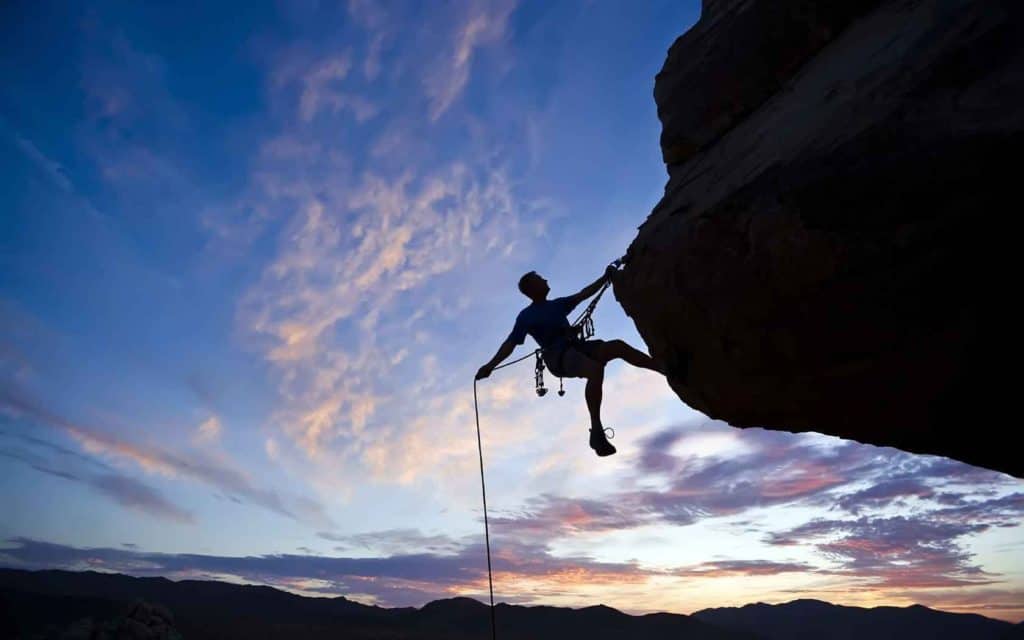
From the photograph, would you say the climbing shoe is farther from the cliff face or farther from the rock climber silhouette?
the cliff face

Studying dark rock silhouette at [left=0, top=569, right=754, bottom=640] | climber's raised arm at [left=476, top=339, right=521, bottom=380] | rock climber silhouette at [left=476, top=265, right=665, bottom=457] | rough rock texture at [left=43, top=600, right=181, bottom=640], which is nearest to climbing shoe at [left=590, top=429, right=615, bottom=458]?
rock climber silhouette at [left=476, top=265, right=665, bottom=457]

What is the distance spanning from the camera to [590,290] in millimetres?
6383

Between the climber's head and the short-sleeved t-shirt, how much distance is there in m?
0.15

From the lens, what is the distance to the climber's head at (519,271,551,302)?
6.93m

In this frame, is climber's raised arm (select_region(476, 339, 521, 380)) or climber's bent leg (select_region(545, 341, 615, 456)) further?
climber's raised arm (select_region(476, 339, 521, 380))

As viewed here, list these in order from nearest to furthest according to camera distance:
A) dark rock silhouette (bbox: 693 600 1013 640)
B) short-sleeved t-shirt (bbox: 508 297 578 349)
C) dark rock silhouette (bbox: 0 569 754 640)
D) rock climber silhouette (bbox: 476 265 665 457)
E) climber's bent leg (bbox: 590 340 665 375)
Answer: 1. climber's bent leg (bbox: 590 340 665 375)
2. rock climber silhouette (bbox: 476 265 665 457)
3. short-sleeved t-shirt (bbox: 508 297 578 349)
4. dark rock silhouette (bbox: 0 569 754 640)
5. dark rock silhouette (bbox: 693 600 1013 640)

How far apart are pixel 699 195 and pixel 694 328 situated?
119cm

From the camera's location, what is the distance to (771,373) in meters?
4.69

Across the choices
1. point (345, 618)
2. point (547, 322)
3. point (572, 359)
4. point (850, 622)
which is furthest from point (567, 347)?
point (850, 622)

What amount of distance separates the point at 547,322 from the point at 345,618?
250ft

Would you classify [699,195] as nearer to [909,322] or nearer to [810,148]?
[810,148]

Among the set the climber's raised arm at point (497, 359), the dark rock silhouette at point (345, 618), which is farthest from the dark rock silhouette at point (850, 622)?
the climber's raised arm at point (497, 359)

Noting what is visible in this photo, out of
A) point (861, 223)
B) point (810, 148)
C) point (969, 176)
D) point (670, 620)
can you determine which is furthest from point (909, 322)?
point (670, 620)

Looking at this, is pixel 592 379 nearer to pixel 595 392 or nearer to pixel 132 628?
pixel 595 392
